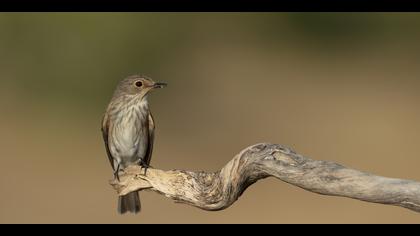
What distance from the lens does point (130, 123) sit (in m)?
9.16

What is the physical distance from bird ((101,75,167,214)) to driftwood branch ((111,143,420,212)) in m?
1.36

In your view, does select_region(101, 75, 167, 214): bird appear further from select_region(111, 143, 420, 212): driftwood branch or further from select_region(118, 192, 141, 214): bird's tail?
select_region(111, 143, 420, 212): driftwood branch

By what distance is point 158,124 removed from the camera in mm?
18688

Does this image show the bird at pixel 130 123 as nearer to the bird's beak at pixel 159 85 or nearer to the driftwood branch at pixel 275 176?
the bird's beak at pixel 159 85

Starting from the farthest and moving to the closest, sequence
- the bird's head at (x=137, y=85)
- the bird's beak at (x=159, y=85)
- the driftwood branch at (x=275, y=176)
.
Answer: the bird's head at (x=137, y=85) → the bird's beak at (x=159, y=85) → the driftwood branch at (x=275, y=176)

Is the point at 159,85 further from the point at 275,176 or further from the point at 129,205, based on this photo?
the point at 275,176

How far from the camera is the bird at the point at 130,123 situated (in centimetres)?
913

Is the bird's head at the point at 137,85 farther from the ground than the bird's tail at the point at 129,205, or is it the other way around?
the bird's head at the point at 137,85

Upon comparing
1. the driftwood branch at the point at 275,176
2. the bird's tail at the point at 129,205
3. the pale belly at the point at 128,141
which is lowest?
the driftwood branch at the point at 275,176

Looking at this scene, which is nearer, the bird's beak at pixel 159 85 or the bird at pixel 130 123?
the bird's beak at pixel 159 85

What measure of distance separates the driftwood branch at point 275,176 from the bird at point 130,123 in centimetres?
136

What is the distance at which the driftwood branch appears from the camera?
20.9ft

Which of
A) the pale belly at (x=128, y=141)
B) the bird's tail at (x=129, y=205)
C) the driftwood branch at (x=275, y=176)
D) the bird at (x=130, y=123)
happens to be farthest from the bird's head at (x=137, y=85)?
the driftwood branch at (x=275, y=176)

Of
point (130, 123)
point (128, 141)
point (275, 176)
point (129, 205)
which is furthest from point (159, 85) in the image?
point (275, 176)
